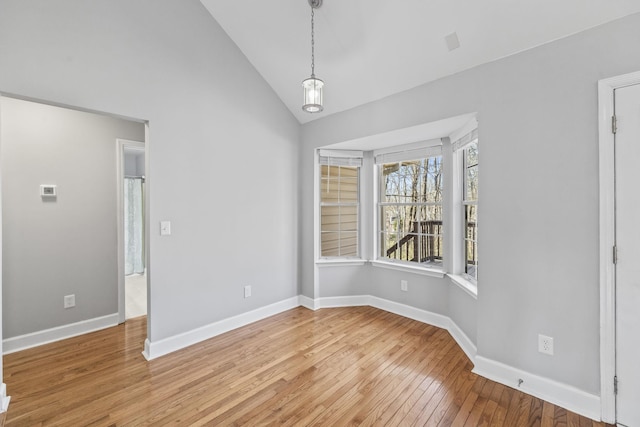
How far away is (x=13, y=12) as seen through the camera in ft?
6.36

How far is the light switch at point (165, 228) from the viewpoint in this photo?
265cm

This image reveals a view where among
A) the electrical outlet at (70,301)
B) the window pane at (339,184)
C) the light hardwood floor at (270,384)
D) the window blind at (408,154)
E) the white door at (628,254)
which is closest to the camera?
the white door at (628,254)

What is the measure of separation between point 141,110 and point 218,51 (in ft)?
3.58

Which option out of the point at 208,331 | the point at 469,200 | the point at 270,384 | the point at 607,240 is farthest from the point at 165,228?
the point at 607,240

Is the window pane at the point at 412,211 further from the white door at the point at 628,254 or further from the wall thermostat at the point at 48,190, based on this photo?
the wall thermostat at the point at 48,190

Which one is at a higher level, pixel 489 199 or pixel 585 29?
pixel 585 29

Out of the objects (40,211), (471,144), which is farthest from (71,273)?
(471,144)

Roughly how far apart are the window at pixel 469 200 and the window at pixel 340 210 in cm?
135

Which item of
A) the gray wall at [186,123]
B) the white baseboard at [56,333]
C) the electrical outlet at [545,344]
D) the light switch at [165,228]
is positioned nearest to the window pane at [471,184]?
the electrical outlet at [545,344]

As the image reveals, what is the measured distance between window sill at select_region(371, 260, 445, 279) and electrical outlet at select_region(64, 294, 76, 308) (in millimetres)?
3494

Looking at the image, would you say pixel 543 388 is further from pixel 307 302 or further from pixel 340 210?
pixel 340 210

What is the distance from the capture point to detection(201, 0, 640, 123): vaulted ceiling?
192 cm

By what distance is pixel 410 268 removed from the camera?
349 centimetres

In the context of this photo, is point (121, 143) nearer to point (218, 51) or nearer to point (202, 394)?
point (218, 51)
